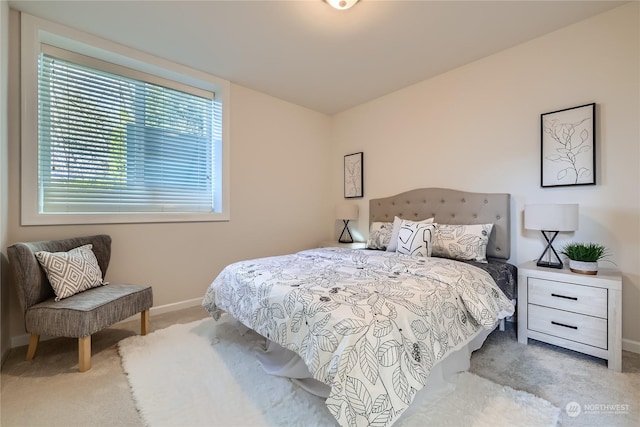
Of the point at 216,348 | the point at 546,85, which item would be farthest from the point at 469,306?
the point at 546,85

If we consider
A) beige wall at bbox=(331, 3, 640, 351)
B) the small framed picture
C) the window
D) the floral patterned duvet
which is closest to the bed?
the floral patterned duvet

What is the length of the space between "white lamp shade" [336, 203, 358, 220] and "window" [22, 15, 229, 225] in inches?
60.6

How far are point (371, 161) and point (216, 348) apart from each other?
2.89 meters

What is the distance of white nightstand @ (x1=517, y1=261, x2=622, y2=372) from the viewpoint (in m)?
1.77

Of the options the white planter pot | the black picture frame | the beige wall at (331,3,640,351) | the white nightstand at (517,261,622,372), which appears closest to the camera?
the white nightstand at (517,261,622,372)

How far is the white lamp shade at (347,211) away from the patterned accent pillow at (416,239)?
3.97 feet

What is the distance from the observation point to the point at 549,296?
202 centimetres

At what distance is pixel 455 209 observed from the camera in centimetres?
289

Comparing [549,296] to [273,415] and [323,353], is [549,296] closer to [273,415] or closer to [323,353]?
[323,353]

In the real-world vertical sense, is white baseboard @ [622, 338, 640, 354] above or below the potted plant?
below

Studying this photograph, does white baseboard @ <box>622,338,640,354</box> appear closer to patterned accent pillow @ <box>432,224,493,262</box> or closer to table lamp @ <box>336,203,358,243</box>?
patterned accent pillow @ <box>432,224,493,262</box>

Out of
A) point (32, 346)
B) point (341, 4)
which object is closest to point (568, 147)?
point (341, 4)

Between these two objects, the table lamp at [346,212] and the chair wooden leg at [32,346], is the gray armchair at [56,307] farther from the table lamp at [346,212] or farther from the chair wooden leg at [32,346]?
the table lamp at [346,212]

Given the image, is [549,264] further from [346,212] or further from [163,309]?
[163,309]
